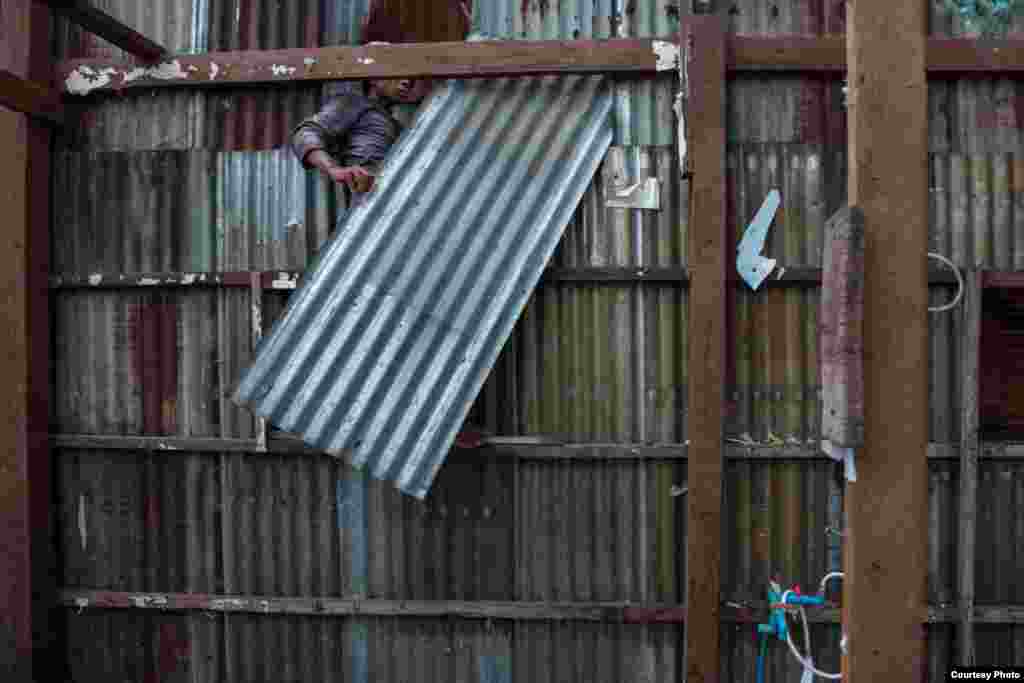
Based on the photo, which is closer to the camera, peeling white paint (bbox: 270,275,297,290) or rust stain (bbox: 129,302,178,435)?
peeling white paint (bbox: 270,275,297,290)

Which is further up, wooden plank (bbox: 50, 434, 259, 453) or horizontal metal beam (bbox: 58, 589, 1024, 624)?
wooden plank (bbox: 50, 434, 259, 453)

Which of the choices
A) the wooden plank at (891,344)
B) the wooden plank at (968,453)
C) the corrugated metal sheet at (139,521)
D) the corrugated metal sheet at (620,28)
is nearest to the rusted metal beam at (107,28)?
the corrugated metal sheet at (620,28)

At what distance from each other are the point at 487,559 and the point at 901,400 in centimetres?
237

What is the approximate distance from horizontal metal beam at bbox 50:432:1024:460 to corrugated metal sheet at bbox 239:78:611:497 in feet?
1.37

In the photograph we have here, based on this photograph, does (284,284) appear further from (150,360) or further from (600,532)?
(600,532)

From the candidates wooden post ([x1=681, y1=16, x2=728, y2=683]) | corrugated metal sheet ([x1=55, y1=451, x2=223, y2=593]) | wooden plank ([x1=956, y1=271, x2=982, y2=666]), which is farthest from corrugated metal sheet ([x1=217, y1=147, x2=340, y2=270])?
wooden plank ([x1=956, y1=271, x2=982, y2=666])

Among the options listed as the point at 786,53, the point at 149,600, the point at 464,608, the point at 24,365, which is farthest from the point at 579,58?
the point at 149,600

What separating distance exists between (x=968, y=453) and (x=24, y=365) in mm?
5081

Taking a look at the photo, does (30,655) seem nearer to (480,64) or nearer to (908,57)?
(480,64)

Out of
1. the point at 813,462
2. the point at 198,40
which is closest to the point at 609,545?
the point at 813,462

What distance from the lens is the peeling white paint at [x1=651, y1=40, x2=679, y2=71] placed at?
3.32 m

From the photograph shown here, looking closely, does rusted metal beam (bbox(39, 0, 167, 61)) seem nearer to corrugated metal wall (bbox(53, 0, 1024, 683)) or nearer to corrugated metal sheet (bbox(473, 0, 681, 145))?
corrugated metal wall (bbox(53, 0, 1024, 683))

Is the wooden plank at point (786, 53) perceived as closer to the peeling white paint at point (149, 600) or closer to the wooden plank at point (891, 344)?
the wooden plank at point (891, 344)

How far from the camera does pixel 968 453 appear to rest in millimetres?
3244
